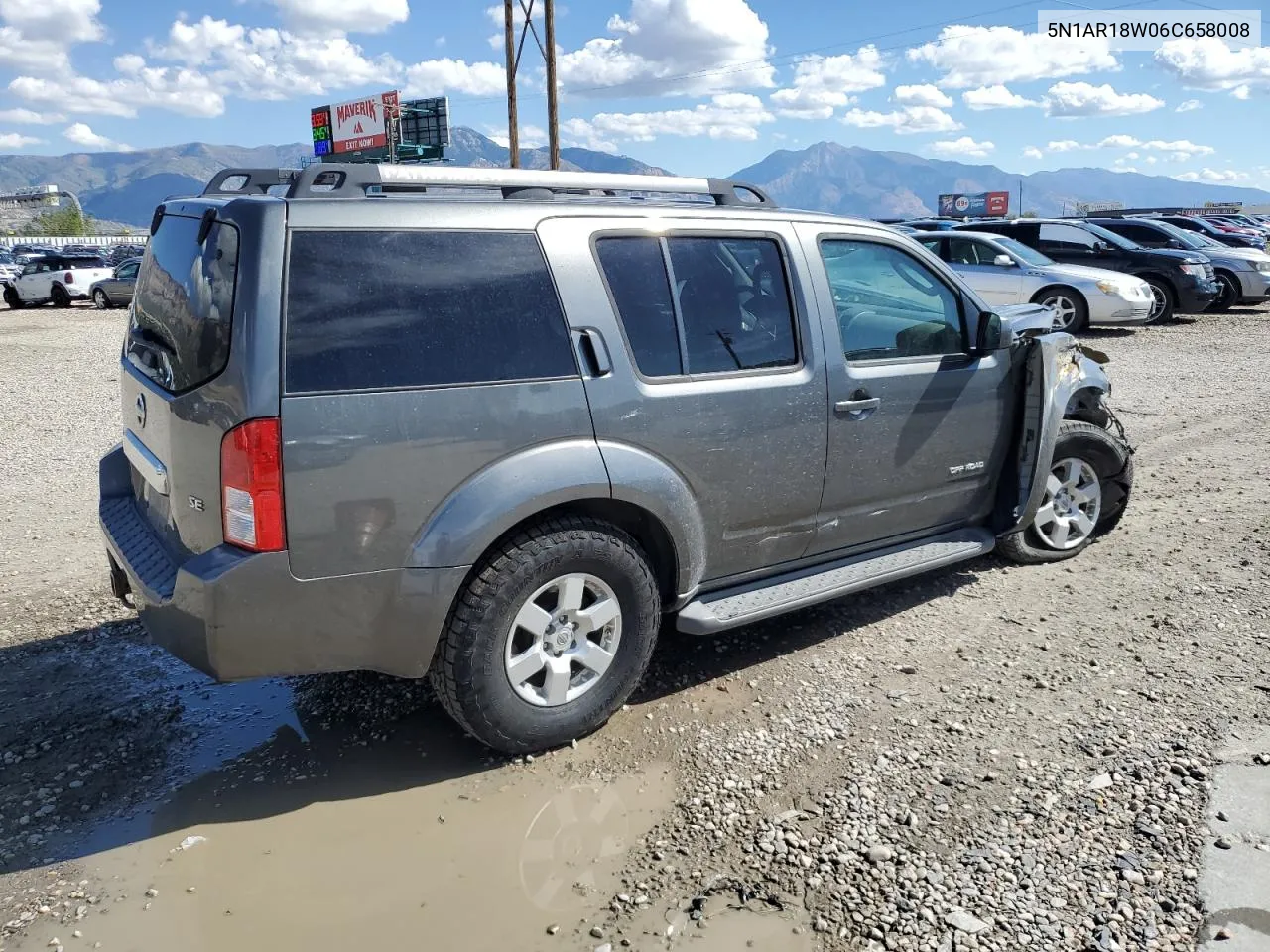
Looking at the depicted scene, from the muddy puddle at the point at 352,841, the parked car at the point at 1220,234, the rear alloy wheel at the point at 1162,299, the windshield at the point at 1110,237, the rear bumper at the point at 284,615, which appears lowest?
the muddy puddle at the point at 352,841

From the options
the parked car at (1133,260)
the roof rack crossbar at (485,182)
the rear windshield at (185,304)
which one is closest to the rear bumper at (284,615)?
the rear windshield at (185,304)

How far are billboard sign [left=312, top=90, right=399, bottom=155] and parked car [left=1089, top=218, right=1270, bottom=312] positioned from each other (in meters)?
47.0

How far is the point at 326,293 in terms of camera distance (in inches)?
118

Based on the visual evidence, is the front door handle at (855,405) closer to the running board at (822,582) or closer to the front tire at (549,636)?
the running board at (822,582)

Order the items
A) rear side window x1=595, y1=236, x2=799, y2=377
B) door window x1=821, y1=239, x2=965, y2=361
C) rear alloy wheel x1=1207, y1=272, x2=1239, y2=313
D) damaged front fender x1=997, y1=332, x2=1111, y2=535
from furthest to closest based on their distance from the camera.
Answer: rear alloy wheel x1=1207, y1=272, x2=1239, y2=313, damaged front fender x1=997, y1=332, x2=1111, y2=535, door window x1=821, y1=239, x2=965, y2=361, rear side window x1=595, y1=236, x2=799, y2=377

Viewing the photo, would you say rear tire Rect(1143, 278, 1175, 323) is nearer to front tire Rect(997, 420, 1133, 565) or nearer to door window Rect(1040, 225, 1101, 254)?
door window Rect(1040, 225, 1101, 254)

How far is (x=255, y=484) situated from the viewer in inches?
114

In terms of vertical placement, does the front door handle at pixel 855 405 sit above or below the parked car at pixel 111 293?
below

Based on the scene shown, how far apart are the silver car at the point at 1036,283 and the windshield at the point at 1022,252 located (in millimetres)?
26

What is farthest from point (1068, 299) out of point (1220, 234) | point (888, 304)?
point (888, 304)

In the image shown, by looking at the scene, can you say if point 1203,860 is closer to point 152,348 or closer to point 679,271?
point 679,271

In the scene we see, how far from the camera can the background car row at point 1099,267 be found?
14836 millimetres

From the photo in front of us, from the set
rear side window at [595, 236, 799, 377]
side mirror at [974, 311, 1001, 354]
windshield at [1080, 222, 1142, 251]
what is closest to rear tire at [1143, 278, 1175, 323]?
windshield at [1080, 222, 1142, 251]

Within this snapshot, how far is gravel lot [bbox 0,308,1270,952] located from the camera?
2.73 m
